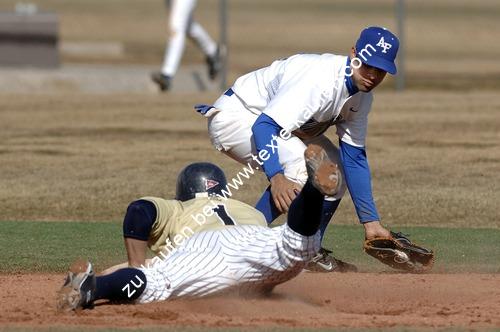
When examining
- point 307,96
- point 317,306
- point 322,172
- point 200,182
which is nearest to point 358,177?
point 307,96

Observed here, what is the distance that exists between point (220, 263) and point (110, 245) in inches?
109

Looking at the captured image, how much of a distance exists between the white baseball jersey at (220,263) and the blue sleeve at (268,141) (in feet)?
2.01

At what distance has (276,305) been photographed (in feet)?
22.7

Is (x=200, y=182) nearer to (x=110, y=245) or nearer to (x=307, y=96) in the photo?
(x=307, y=96)

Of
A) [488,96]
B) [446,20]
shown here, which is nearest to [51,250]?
[488,96]

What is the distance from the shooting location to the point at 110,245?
30.1ft

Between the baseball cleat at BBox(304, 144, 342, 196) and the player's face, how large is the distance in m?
1.24

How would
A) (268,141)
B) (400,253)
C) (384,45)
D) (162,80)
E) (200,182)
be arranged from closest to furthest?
(200,182) < (268,141) < (384,45) < (400,253) < (162,80)

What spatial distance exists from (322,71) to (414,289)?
1.48 m

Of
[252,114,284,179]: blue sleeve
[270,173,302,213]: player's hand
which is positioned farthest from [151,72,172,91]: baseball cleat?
[270,173,302,213]: player's hand

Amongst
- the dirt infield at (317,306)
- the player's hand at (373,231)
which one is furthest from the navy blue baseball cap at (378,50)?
the dirt infield at (317,306)

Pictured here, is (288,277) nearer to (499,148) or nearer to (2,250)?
(2,250)

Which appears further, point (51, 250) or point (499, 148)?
point (499, 148)

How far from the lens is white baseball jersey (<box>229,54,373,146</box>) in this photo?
23.7 ft
